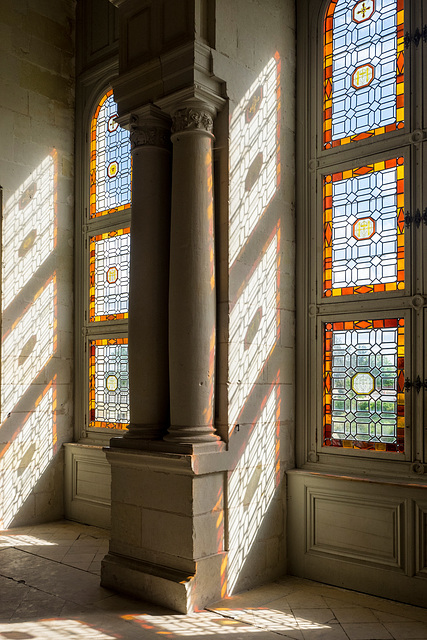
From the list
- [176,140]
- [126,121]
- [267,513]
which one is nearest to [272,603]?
[267,513]

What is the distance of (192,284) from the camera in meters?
4.07

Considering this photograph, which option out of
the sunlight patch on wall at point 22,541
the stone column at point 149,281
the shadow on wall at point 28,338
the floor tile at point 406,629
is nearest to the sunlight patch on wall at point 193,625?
the floor tile at point 406,629

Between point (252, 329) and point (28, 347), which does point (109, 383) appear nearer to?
point (28, 347)

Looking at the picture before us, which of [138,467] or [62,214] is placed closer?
[138,467]

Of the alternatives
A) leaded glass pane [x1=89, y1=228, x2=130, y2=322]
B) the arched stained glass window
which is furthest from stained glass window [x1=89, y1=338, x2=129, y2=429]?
leaded glass pane [x1=89, y1=228, x2=130, y2=322]

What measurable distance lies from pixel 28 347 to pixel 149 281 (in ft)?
7.99

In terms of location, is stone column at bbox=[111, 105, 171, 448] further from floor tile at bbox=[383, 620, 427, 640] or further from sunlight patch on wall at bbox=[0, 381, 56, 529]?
→ sunlight patch on wall at bbox=[0, 381, 56, 529]

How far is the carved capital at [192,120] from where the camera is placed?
4.15 meters

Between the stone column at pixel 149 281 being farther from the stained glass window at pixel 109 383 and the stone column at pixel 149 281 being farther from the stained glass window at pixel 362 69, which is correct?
the stained glass window at pixel 109 383

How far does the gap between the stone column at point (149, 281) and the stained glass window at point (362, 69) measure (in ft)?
4.20

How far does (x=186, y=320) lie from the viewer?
4.05 metres

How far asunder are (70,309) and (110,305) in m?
0.58

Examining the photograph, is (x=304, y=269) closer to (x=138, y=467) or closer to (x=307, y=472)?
(x=307, y=472)

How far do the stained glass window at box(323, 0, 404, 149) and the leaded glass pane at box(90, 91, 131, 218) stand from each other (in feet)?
7.49
